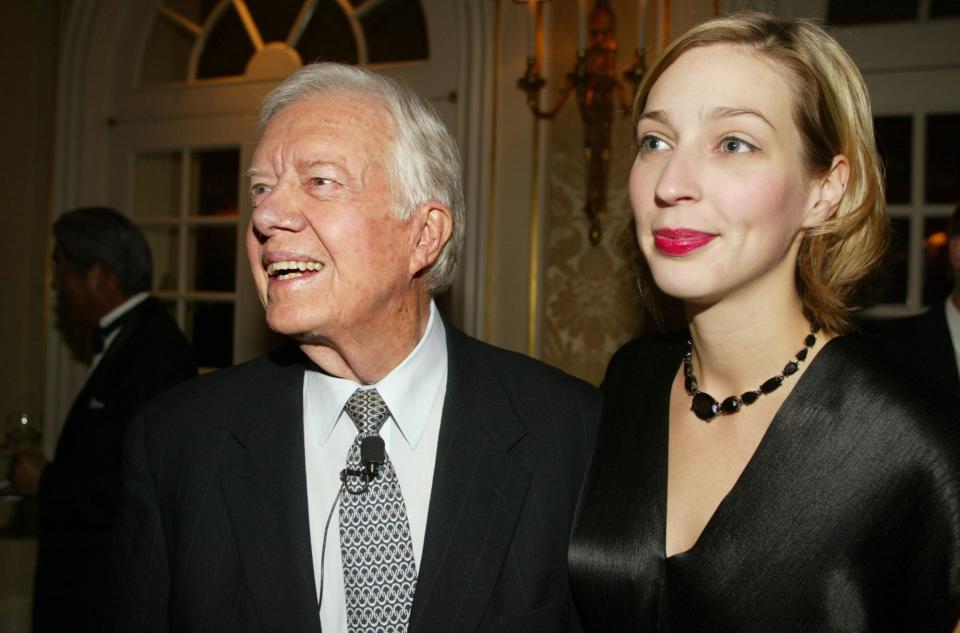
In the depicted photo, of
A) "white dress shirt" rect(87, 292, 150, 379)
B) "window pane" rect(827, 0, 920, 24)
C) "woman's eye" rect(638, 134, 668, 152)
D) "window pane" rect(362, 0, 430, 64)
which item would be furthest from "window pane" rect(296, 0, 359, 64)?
A: "woman's eye" rect(638, 134, 668, 152)

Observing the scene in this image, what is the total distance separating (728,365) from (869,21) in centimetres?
199

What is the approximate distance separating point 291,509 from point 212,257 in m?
2.79

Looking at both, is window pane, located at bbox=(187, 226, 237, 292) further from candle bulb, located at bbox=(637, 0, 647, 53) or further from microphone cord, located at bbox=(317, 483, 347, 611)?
microphone cord, located at bbox=(317, 483, 347, 611)

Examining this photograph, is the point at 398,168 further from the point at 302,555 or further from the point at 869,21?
the point at 869,21

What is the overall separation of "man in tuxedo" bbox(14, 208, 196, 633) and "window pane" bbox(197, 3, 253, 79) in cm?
133

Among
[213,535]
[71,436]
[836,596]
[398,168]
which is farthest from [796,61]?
[71,436]

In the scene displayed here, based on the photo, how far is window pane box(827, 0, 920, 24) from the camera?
2.75 metres

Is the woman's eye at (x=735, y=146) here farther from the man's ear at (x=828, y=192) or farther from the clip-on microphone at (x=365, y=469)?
the clip-on microphone at (x=365, y=469)

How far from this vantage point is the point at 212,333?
3.88 m

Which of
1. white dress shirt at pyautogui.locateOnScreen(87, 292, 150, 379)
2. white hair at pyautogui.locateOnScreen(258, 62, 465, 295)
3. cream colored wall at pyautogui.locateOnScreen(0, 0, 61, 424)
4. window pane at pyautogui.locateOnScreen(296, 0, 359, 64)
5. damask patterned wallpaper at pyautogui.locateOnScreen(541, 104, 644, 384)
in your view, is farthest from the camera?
cream colored wall at pyautogui.locateOnScreen(0, 0, 61, 424)

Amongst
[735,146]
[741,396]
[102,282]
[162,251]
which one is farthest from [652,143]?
[162,251]

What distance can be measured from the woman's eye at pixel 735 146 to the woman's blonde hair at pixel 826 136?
4.1 inches

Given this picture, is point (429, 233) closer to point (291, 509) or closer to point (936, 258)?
point (291, 509)

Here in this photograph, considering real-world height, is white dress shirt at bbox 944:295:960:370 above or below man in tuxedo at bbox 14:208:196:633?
above
